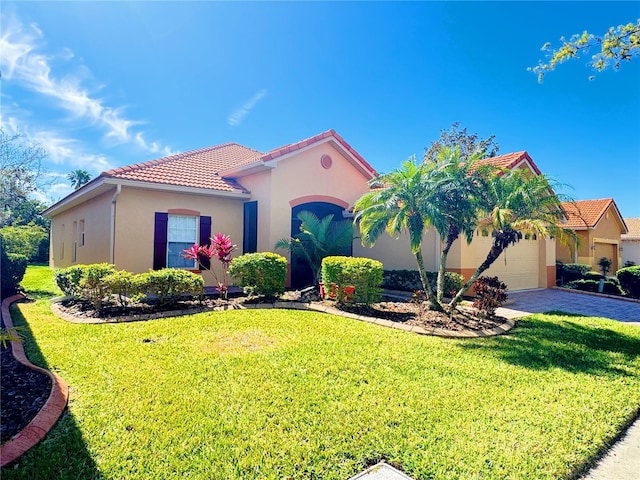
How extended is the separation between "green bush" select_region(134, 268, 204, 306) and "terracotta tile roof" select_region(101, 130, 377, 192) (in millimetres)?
4868

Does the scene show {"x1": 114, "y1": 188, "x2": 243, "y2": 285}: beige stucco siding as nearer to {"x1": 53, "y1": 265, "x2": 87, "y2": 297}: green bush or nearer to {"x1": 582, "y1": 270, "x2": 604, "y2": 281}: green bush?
{"x1": 53, "y1": 265, "x2": 87, "y2": 297}: green bush

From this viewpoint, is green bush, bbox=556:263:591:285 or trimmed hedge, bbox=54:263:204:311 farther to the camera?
green bush, bbox=556:263:591:285

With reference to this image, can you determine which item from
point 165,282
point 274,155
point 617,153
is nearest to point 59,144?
point 274,155

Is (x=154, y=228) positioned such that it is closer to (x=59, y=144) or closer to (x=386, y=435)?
(x=386, y=435)

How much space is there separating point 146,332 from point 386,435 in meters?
6.00

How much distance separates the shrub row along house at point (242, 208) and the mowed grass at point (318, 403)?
5784 mm

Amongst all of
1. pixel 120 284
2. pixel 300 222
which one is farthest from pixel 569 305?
pixel 120 284

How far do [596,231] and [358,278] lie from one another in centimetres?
2392

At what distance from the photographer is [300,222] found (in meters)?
16.2

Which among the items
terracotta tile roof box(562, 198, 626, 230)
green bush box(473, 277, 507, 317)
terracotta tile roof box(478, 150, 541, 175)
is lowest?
green bush box(473, 277, 507, 317)

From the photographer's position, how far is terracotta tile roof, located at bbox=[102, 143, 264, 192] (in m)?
13.2

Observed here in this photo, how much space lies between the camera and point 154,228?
44.3 feet

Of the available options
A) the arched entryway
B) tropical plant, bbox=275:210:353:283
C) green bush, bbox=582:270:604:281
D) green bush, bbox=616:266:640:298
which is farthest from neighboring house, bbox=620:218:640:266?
tropical plant, bbox=275:210:353:283

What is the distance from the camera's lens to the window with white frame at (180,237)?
14078 mm
